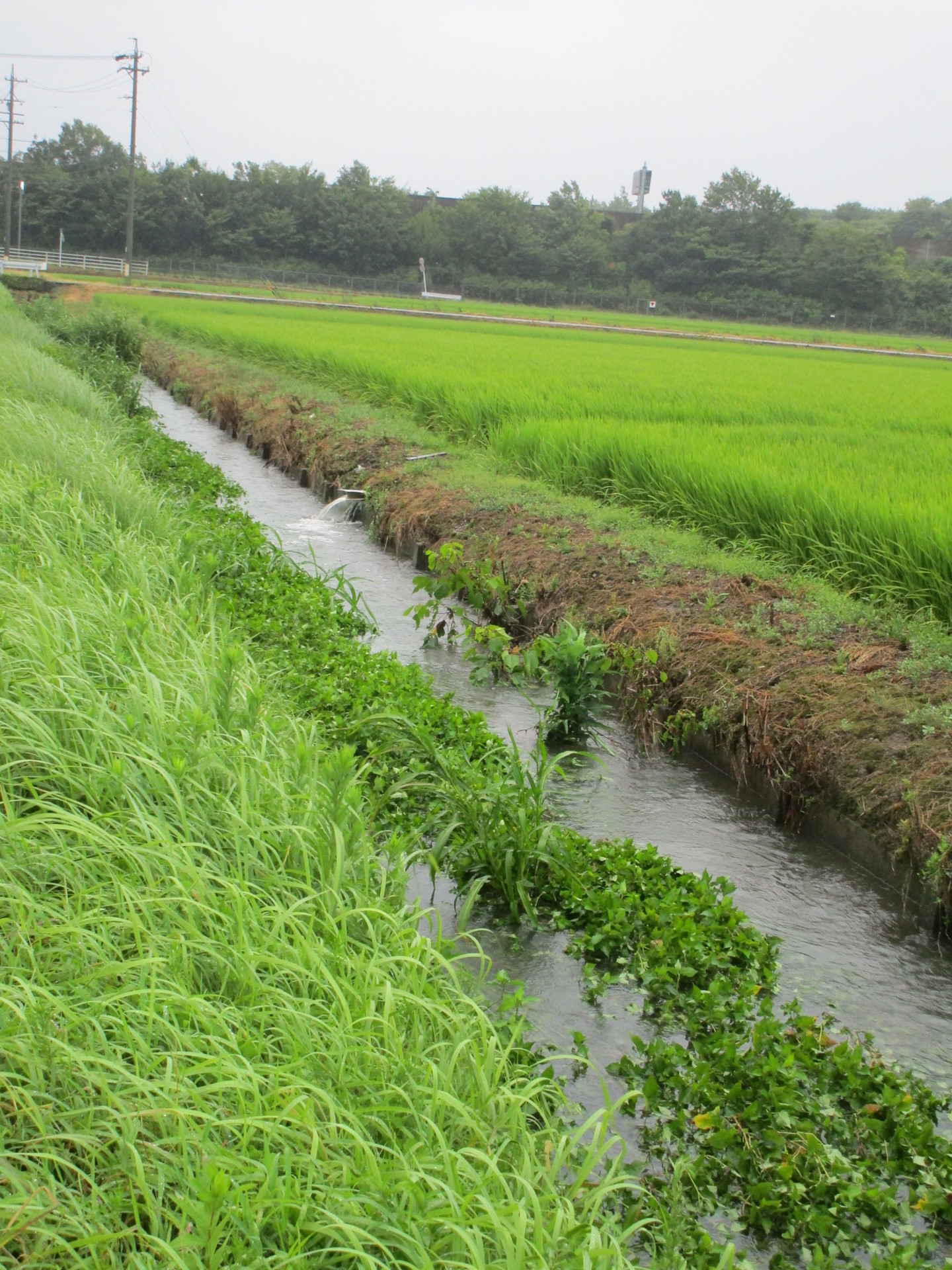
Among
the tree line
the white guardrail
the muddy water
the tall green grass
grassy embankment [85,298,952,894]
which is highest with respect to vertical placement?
the tree line

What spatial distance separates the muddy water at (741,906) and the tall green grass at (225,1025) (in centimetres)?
46

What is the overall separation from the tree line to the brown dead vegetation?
55689 millimetres

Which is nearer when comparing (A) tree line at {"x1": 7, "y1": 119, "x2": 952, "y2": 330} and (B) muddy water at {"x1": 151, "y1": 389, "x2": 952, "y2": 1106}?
(B) muddy water at {"x1": 151, "y1": 389, "x2": 952, "y2": 1106}

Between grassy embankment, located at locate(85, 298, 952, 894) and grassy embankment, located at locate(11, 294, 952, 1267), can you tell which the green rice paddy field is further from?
grassy embankment, located at locate(11, 294, 952, 1267)

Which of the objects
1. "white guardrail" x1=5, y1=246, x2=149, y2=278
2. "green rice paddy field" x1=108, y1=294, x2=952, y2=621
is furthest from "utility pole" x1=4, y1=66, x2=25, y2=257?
"green rice paddy field" x1=108, y1=294, x2=952, y2=621

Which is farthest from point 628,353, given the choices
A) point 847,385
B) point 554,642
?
point 554,642

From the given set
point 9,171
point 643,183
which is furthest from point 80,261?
point 643,183

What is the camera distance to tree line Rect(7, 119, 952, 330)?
5853 centimetres

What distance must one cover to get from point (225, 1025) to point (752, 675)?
3517 millimetres

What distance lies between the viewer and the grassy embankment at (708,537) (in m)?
4.41

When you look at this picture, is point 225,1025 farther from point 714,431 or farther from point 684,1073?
point 714,431

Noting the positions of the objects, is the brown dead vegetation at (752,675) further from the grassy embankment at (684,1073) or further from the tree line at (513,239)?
the tree line at (513,239)

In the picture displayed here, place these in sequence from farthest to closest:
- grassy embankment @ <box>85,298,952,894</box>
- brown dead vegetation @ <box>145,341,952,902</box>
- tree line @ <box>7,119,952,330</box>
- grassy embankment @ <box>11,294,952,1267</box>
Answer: tree line @ <box>7,119,952,330</box> < grassy embankment @ <box>85,298,952,894</box> < brown dead vegetation @ <box>145,341,952,902</box> < grassy embankment @ <box>11,294,952,1267</box>

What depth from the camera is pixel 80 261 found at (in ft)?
180
